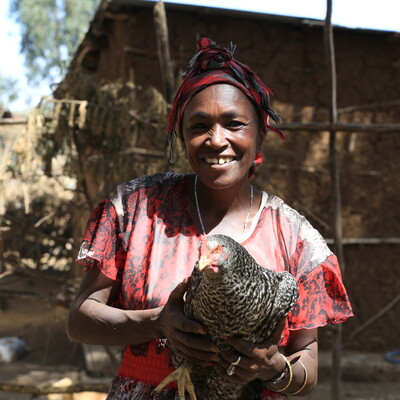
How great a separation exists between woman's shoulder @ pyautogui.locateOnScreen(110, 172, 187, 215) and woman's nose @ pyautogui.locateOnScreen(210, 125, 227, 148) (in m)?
0.28

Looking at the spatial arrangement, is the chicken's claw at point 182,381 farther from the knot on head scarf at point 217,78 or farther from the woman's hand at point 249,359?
the knot on head scarf at point 217,78

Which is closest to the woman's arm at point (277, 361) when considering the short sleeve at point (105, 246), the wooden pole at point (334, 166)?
the short sleeve at point (105, 246)

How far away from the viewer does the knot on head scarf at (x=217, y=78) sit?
1.90 m

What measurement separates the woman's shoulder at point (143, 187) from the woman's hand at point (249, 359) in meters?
0.60

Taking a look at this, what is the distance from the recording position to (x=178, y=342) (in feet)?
5.33

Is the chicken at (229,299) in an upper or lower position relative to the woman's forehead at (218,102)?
lower

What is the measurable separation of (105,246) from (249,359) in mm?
592

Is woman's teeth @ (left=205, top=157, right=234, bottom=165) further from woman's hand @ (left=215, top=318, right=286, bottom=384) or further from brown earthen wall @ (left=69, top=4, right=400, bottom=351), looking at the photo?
brown earthen wall @ (left=69, top=4, right=400, bottom=351)

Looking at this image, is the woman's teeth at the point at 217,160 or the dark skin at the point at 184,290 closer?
the dark skin at the point at 184,290

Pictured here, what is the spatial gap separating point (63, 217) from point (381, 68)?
20.1 feet

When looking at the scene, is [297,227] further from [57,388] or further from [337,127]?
[57,388]

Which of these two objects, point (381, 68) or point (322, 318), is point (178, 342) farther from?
point (381, 68)

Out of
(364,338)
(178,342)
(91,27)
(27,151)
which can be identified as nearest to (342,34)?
(91,27)

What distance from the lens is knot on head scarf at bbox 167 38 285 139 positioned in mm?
1896
